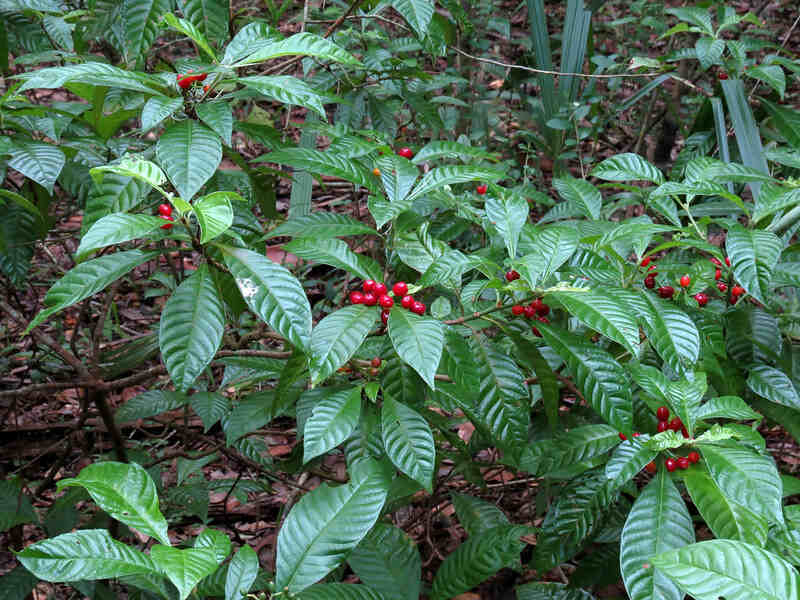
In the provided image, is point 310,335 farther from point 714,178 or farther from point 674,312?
point 714,178

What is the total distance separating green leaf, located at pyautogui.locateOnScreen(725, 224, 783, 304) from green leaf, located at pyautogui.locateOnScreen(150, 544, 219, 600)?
1.05m

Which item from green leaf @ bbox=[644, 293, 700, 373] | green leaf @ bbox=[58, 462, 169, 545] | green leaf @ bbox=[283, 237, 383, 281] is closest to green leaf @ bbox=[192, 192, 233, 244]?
green leaf @ bbox=[283, 237, 383, 281]

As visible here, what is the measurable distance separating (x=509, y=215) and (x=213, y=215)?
598 millimetres

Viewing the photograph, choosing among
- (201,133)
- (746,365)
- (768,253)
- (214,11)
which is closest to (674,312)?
(768,253)

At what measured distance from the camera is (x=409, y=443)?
1351 millimetres

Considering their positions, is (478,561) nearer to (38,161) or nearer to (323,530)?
(323,530)

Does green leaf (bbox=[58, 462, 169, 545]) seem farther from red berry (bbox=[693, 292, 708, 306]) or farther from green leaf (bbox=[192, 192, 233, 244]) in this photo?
red berry (bbox=[693, 292, 708, 306])

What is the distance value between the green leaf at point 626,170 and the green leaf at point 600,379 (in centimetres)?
50

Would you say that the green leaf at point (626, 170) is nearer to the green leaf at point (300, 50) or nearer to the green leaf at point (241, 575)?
the green leaf at point (300, 50)

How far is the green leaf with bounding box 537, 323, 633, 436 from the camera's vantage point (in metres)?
1.33

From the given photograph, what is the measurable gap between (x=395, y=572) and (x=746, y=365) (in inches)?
35.5

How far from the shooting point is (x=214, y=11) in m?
1.54

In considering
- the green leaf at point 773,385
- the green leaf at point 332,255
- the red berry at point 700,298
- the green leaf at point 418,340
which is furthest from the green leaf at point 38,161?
the green leaf at point 773,385

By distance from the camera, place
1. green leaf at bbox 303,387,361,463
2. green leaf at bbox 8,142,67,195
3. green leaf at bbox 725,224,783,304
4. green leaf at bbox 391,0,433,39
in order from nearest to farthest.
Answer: green leaf at bbox 303,387,361,463, green leaf at bbox 725,224,783,304, green leaf at bbox 8,142,67,195, green leaf at bbox 391,0,433,39
